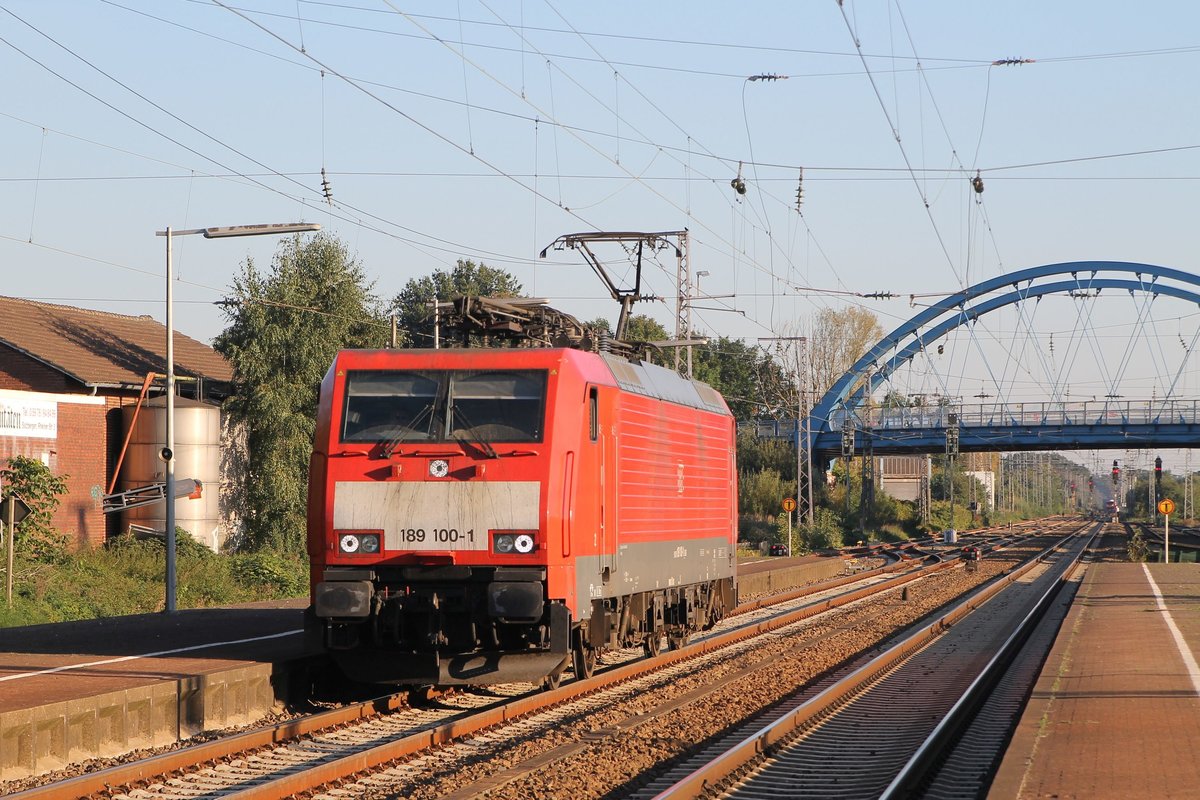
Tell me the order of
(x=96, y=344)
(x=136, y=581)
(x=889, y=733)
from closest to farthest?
(x=889, y=733), (x=136, y=581), (x=96, y=344)

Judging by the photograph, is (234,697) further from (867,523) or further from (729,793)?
(867,523)

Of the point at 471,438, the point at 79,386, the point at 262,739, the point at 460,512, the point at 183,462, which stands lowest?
the point at 262,739

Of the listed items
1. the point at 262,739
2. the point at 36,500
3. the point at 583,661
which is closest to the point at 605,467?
the point at 583,661

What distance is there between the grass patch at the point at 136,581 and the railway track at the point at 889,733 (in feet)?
44.9

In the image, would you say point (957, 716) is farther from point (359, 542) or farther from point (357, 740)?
point (359, 542)

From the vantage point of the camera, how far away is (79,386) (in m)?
36.7

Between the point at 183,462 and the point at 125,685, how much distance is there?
2642 centimetres

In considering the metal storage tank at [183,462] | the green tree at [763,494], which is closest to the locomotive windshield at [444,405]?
the metal storage tank at [183,462]

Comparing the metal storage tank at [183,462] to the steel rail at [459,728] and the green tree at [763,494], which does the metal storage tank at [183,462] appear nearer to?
the steel rail at [459,728]

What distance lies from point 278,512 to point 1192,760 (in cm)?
3268

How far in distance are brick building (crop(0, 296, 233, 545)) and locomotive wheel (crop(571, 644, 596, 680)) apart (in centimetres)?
1970

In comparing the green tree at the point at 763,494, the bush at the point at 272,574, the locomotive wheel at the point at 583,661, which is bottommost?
the bush at the point at 272,574

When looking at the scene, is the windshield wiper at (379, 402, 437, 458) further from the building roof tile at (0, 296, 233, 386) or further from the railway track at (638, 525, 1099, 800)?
the building roof tile at (0, 296, 233, 386)

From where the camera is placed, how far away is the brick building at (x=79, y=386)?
3262 centimetres
